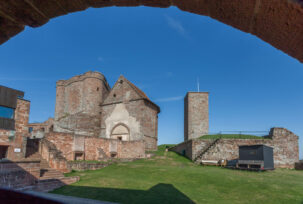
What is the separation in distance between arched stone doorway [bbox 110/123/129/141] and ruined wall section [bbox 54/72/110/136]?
10.8 feet

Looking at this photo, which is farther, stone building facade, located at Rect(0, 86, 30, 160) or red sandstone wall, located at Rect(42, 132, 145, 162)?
red sandstone wall, located at Rect(42, 132, 145, 162)

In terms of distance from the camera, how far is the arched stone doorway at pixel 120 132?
90.7 ft

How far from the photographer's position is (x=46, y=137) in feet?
54.6

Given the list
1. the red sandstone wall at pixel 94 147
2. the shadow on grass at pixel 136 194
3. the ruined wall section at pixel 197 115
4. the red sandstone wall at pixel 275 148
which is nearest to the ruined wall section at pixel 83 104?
the red sandstone wall at pixel 94 147

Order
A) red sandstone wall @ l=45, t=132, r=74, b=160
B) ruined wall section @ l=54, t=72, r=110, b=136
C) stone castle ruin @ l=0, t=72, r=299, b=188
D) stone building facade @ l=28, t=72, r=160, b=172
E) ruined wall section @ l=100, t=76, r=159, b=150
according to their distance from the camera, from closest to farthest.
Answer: stone castle ruin @ l=0, t=72, r=299, b=188 < red sandstone wall @ l=45, t=132, r=74, b=160 < stone building facade @ l=28, t=72, r=160, b=172 < ruined wall section @ l=100, t=76, r=159, b=150 < ruined wall section @ l=54, t=72, r=110, b=136

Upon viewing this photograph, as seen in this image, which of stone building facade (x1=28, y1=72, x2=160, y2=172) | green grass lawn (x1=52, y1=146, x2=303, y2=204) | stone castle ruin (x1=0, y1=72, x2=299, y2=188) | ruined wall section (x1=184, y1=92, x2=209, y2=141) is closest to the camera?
green grass lawn (x1=52, y1=146, x2=303, y2=204)

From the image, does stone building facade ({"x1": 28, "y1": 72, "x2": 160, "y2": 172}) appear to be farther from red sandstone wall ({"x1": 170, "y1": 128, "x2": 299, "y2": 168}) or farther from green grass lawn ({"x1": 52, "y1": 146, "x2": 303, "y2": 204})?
green grass lawn ({"x1": 52, "y1": 146, "x2": 303, "y2": 204})

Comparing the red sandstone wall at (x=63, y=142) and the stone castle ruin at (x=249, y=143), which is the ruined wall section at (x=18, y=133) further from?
the stone castle ruin at (x=249, y=143)

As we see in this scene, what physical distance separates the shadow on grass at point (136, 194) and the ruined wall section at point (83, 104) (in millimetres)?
19647

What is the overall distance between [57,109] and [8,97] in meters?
19.7

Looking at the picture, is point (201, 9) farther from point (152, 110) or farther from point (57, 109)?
point (57, 109)

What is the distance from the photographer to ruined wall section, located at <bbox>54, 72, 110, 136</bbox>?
2952 cm

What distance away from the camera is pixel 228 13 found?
1963mm

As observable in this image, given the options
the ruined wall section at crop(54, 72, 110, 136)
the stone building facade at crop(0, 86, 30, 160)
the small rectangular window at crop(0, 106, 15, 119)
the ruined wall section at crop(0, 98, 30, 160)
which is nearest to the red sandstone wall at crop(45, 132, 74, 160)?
the ruined wall section at crop(0, 98, 30, 160)
